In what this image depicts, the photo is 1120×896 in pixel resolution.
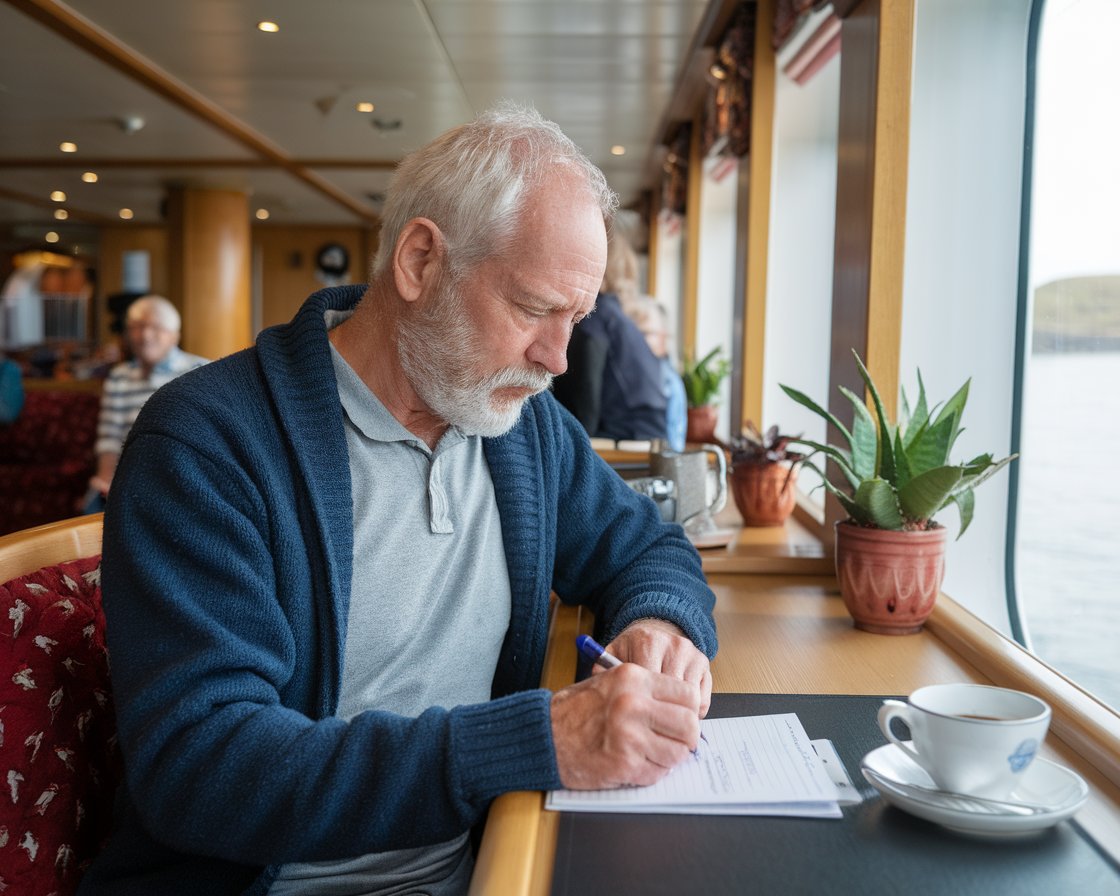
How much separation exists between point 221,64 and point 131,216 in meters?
7.88

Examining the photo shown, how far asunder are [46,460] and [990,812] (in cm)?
638

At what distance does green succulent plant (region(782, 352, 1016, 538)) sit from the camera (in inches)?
58.2

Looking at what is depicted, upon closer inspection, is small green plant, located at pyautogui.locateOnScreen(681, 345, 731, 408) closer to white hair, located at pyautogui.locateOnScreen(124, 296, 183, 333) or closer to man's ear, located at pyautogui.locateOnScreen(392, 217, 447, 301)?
white hair, located at pyautogui.locateOnScreen(124, 296, 183, 333)

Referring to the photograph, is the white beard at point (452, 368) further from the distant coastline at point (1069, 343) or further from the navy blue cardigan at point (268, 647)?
the distant coastline at point (1069, 343)

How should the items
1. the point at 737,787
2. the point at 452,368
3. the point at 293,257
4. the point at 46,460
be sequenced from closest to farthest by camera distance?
1. the point at 737,787
2. the point at 452,368
3. the point at 46,460
4. the point at 293,257

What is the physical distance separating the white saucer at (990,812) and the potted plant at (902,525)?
0.59 metres

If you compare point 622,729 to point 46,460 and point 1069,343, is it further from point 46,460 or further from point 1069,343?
point 46,460

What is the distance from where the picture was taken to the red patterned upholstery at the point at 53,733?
41.7 inches

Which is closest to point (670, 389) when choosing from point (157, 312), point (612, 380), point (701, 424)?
point (612, 380)

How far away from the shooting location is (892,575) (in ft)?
4.97

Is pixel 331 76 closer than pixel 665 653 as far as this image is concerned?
No

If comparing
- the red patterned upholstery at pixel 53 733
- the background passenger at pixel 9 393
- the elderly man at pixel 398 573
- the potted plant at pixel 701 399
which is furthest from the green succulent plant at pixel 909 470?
the background passenger at pixel 9 393

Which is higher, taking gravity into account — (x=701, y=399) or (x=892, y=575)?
(x=701, y=399)

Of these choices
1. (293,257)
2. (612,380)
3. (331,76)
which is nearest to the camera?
(612,380)
